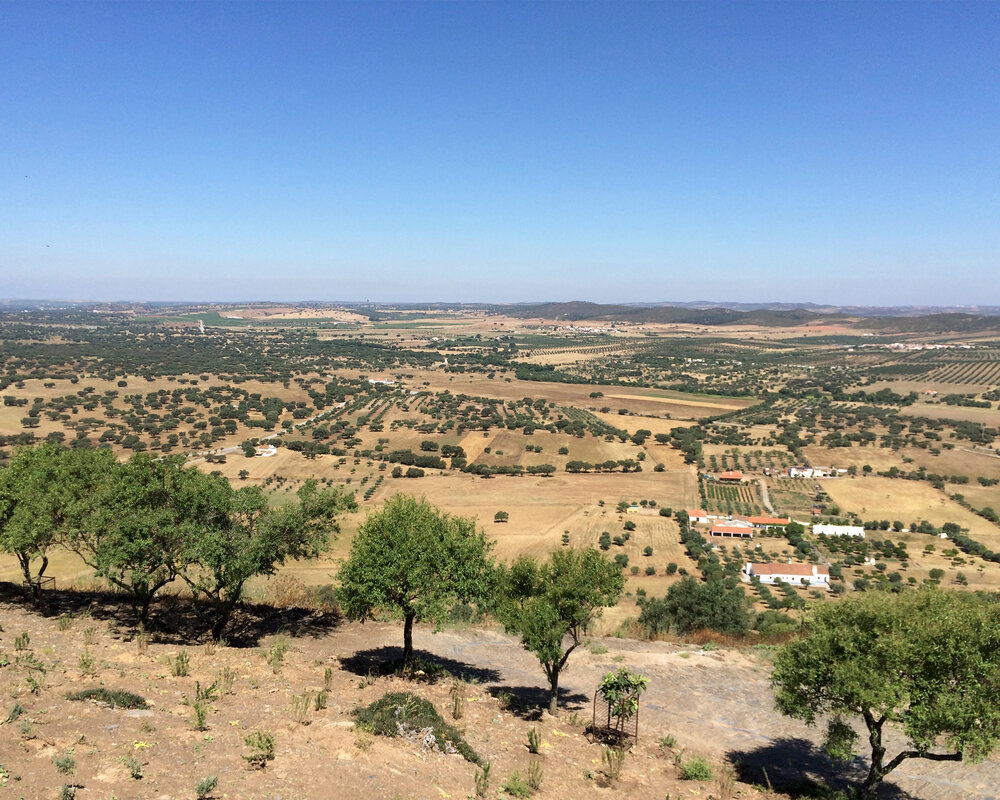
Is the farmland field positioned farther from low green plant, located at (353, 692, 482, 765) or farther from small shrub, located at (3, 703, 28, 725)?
small shrub, located at (3, 703, 28, 725)

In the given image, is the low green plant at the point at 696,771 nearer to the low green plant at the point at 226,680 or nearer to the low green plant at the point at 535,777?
the low green plant at the point at 535,777

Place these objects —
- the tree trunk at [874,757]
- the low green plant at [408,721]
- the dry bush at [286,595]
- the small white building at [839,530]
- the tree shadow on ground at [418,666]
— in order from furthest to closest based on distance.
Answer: the small white building at [839,530]
the dry bush at [286,595]
the tree shadow on ground at [418,666]
the low green plant at [408,721]
the tree trunk at [874,757]

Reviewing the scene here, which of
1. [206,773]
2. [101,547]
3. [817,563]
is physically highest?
[101,547]

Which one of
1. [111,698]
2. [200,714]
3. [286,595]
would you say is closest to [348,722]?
[200,714]

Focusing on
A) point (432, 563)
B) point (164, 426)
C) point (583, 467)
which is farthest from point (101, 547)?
point (164, 426)

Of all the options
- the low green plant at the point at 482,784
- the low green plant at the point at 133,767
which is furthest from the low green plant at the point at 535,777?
the low green plant at the point at 133,767

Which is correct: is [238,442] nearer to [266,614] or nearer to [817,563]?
[266,614]

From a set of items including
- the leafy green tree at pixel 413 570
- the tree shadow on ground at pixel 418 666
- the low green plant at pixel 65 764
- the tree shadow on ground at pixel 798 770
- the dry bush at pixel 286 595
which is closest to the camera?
the low green plant at pixel 65 764

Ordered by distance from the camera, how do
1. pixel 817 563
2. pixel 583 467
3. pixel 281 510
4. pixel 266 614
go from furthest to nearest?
1. pixel 583 467
2. pixel 817 563
3. pixel 266 614
4. pixel 281 510
